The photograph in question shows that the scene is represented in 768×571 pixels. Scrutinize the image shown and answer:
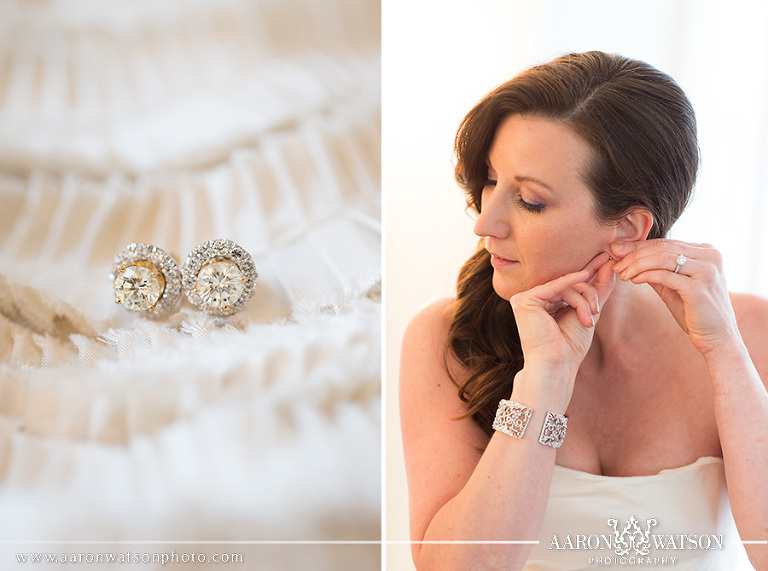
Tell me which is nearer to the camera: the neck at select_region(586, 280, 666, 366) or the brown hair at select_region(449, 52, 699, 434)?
the brown hair at select_region(449, 52, 699, 434)

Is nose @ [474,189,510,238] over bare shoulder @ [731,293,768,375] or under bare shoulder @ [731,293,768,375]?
over

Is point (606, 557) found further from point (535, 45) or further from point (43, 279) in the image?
point (43, 279)

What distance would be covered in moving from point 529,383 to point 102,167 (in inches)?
24.2

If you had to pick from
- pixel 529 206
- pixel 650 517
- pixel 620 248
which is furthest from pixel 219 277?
pixel 650 517

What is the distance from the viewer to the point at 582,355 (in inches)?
31.8

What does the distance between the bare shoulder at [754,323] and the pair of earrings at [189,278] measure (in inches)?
24.9

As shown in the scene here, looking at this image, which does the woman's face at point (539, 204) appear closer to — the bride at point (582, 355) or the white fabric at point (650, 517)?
the bride at point (582, 355)

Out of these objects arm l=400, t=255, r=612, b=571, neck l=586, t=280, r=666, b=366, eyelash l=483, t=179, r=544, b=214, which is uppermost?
eyelash l=483, t=179, r=544, b=214

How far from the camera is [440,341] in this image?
87 cm

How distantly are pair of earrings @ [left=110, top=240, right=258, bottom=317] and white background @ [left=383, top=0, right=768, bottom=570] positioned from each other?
0.64 feet

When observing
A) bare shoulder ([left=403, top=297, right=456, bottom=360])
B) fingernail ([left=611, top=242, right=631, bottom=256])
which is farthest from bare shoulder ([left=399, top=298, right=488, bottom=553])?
fingernail ([left=611, top=242, right=631, bottom=256])

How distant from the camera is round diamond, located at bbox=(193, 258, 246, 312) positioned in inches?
32.4

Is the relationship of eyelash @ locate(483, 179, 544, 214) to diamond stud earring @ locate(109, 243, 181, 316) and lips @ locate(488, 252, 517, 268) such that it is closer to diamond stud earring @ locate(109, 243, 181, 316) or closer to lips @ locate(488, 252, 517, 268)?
lips @ locate(488, 252, 517, 268)

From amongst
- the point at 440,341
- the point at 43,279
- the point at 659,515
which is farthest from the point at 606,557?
the point at 43,279
